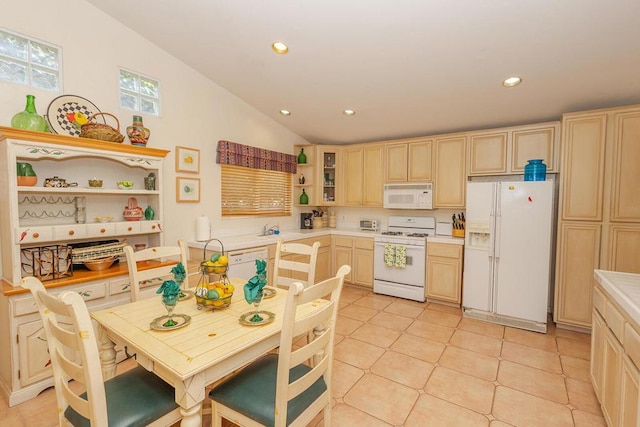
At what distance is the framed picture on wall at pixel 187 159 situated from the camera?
338cm

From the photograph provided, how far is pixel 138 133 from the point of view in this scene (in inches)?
110

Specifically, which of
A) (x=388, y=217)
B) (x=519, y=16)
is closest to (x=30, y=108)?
(x=519, y=16)

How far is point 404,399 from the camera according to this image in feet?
6.98

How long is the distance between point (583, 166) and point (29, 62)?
504 cm

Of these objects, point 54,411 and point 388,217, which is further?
point 388,217

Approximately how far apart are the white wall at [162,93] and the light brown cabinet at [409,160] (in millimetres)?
1713

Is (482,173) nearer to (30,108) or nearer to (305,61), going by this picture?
(305,61)

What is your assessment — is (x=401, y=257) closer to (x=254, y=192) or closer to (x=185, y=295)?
(x=254, y=192)

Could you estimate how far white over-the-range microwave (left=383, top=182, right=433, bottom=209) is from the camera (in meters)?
4.20

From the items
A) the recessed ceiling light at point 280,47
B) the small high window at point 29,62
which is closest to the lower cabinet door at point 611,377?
the recessed ceiling light at point 280,47

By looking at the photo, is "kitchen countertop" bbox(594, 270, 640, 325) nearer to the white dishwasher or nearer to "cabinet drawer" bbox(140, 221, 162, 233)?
the white dishwasher

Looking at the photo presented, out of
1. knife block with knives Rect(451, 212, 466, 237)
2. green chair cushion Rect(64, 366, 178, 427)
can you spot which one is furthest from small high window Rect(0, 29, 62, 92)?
knife block with knives Rect(451, 212, 466, 237)

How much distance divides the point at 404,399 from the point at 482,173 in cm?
289

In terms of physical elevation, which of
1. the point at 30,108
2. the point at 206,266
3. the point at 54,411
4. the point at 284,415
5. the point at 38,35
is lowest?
the point at 54,411
